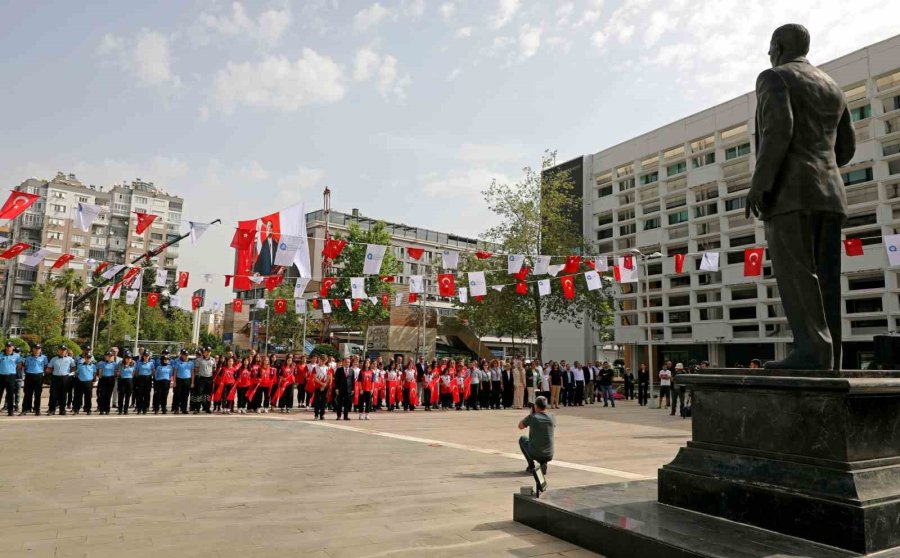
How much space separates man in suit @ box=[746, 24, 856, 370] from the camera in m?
5.11

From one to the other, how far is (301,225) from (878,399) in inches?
665

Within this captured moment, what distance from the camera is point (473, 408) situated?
78.6ft

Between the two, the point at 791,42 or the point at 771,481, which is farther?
the point at 791,42

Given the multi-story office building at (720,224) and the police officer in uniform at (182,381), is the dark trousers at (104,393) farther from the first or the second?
the multi-story office building at (720,224)

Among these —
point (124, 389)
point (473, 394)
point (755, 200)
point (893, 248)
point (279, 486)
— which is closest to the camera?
point (755, 200)

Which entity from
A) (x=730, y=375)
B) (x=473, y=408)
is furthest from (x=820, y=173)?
(x=473, y=408)

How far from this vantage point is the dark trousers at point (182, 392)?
18406mm

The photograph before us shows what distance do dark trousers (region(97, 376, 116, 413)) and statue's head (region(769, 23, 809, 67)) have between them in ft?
61.3

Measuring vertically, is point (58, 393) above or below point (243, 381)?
below

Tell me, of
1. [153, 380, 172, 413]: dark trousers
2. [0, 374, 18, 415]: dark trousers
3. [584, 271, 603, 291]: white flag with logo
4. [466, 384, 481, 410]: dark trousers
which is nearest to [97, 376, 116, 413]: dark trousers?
[153, 380, 172, 413]: dark trousers

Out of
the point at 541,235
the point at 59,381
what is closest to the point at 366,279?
the point at 541,235

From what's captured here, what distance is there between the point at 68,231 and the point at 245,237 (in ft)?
273

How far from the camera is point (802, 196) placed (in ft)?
16.9

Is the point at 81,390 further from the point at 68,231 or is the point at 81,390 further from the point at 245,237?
the point at 68,231
